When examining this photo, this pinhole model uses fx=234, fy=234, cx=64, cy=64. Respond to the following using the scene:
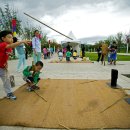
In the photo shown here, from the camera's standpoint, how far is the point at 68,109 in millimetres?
4504

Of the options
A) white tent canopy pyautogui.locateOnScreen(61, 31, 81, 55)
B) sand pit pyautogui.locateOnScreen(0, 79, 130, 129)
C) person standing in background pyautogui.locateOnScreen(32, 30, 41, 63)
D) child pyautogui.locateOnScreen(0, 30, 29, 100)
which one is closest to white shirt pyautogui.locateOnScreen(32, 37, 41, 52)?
person standing in background pyautogui.locateOnScreen(32, 30, 41, 63)

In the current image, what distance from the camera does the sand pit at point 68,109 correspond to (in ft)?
12.4

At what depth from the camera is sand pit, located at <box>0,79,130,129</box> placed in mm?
3775

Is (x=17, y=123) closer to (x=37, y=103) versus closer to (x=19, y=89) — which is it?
(x=37, y=103)

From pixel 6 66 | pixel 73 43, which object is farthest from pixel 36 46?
pixel 73 43

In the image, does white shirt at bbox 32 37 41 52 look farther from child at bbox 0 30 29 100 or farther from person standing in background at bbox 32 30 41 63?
child at bbox 0 30 29 100

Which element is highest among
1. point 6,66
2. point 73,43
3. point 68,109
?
point 73,43

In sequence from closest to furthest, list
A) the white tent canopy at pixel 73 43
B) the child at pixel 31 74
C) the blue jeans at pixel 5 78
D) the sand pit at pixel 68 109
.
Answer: the sand pit at pixel 68 109 < the blue jeans at pixel 5 78 < the child at pixel 31 74 < the white tent canopy at pixel 73 43

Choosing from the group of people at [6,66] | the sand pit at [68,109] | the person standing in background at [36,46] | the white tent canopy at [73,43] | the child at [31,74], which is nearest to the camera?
the sand pit at [68,109]

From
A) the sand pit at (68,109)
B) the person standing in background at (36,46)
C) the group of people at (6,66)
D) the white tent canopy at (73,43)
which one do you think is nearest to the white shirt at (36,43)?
the person standing in background at (36,46)

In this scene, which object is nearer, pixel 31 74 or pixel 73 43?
pixel 31 74

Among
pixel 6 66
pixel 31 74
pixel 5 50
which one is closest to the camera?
Answer: pixel 5 50

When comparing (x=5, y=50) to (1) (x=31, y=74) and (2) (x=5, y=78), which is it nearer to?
(2) (x=5, y=78)

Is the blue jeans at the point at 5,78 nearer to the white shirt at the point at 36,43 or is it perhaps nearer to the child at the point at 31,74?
the child at the point at 31,74
